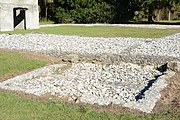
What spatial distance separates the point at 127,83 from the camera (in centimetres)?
1080

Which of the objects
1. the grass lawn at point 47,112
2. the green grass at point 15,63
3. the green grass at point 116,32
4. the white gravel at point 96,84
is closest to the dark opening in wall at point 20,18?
the green grass at point 116,32

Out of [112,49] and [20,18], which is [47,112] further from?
[20,18]

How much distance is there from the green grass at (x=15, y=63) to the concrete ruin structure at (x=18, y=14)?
51.1 ft

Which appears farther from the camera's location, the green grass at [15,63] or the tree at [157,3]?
the tree at [157,3]

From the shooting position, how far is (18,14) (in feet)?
115

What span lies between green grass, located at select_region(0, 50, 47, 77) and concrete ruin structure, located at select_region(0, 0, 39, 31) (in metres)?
15.6

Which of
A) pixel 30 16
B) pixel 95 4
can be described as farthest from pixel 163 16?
pixel 30 16

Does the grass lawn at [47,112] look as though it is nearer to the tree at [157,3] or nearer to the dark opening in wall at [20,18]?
the dark opening in wall at [20,18]

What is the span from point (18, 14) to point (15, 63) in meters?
22.7

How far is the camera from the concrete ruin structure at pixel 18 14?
30.2 meters

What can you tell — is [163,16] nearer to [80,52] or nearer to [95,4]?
[95,4]

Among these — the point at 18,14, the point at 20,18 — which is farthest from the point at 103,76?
the point at 18,14

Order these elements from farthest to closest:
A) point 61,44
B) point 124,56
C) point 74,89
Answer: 1. point 61,44
2. point 124,56
3. point 74,89

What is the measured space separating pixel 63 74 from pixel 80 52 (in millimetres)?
4013
